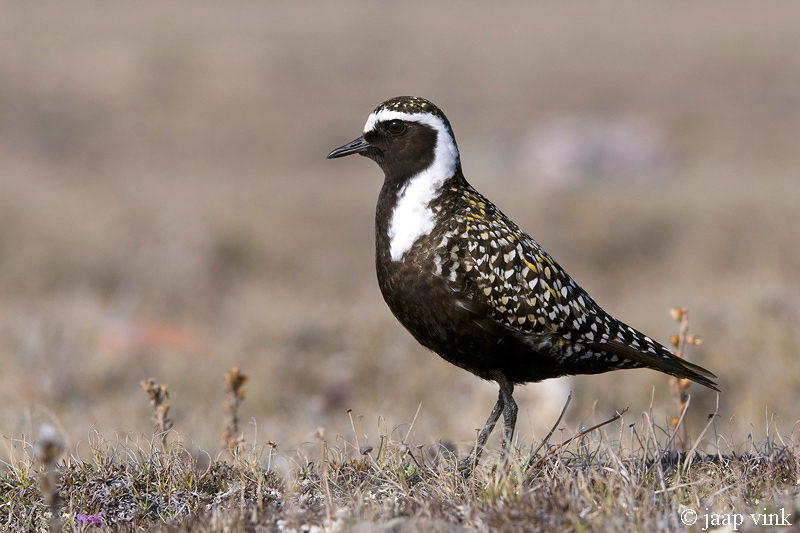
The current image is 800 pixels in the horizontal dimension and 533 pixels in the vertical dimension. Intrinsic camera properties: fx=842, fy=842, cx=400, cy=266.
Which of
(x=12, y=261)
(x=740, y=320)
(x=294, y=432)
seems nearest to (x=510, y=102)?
(x=12, y=261)

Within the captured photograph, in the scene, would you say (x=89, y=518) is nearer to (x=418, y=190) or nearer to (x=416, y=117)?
(x=418, y=190)

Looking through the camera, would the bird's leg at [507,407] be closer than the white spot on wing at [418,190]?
No

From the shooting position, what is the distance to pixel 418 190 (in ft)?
14.2

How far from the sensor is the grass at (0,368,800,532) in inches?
126

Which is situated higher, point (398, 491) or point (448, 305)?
point (448, 305)

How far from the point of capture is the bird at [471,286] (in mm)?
4035

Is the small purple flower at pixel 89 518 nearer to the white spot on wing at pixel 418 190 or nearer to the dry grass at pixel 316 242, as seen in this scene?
the dry grass at pixel 316 242

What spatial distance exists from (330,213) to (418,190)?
1553 centimetres

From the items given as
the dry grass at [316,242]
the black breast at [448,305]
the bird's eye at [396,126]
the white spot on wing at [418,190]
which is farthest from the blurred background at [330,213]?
the bird's eye at [396,126]

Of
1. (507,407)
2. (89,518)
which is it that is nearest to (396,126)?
(507,407)

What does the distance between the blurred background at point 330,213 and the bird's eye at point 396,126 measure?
5.01ft

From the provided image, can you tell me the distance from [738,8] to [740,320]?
62393mm

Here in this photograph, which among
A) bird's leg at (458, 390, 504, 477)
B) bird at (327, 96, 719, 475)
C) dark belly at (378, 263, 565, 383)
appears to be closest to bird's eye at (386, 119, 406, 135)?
bird at (327, 96, 719, 475)

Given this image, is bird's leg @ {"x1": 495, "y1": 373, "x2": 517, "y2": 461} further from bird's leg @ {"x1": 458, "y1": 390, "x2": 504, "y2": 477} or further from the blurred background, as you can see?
the blurred background
